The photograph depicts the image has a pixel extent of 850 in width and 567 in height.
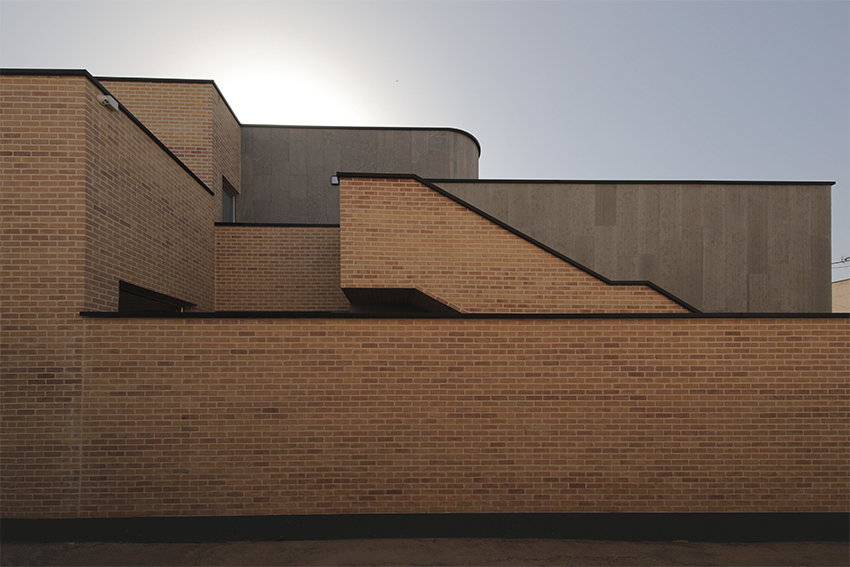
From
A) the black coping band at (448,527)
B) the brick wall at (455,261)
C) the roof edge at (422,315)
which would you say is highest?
the brick wall at (455,261)

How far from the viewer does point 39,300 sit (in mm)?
4609

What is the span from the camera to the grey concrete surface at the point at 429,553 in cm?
427

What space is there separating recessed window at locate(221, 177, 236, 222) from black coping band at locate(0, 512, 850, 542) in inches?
271

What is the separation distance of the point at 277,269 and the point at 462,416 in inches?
206

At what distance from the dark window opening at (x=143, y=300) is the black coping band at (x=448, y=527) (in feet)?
8.57

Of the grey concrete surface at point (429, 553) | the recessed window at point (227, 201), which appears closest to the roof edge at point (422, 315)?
the grey concrete surface at point (429, 553)

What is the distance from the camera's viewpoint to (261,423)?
4.70 metres

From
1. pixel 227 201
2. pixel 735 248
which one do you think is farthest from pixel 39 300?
pixel 735 248

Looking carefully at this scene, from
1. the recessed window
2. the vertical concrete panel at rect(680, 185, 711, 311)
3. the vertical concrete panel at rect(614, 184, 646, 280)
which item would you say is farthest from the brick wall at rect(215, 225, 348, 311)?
the vertical concrete panel at rect(680, 185, 711, 311)

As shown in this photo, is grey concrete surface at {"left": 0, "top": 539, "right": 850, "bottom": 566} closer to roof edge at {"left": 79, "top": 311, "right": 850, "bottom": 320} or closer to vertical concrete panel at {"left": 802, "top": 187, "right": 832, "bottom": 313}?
roof edge at {"left": 79, "top": 311, "right": 850, "bottom": 320}

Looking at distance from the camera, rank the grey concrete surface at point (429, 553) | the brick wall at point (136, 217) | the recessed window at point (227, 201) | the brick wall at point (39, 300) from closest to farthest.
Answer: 1. the grey concrete surface at point (429, 553)
2. the brick wall at point (39, 300)
3. the brick wall at point (136, 217)
4. the recessed window at point (227, 201)

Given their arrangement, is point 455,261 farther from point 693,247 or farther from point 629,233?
point 693,247

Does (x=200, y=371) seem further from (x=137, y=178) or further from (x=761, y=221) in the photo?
(x=761, y=221)

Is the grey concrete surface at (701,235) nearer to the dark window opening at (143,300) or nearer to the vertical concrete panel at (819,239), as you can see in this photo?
the vertical concrete panel at (819,239)
